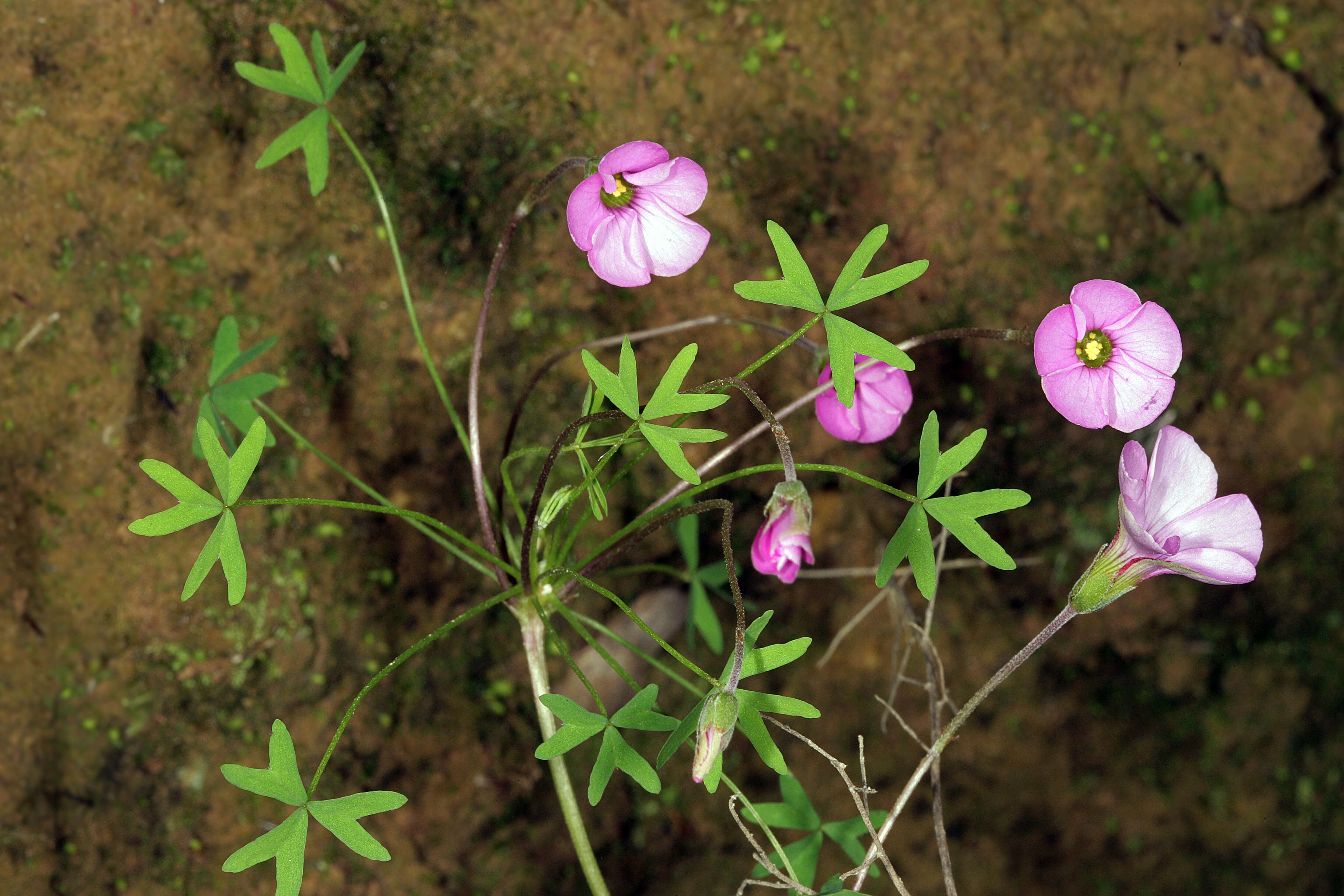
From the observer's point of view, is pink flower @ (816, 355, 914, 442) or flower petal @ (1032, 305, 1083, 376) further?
pink flower @ (816, 355, 914, 442)

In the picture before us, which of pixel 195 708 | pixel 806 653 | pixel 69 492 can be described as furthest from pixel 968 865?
pixel 69 492

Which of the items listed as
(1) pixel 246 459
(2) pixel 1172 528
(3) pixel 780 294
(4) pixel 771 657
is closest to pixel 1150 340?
(2) pixel 1172 528

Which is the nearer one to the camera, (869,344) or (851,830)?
(869,344)

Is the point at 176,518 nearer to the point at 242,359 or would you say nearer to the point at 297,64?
the point at 242,359

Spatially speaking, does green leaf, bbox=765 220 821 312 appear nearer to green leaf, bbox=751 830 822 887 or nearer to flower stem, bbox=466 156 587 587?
flower stem, bbox=466 156 587 587

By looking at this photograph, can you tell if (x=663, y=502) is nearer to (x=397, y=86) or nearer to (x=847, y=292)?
(x=847, y=292)

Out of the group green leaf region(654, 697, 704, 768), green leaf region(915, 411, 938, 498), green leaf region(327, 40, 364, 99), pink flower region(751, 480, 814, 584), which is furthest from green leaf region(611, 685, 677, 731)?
green leaf region(327, 40, 364, 99)
